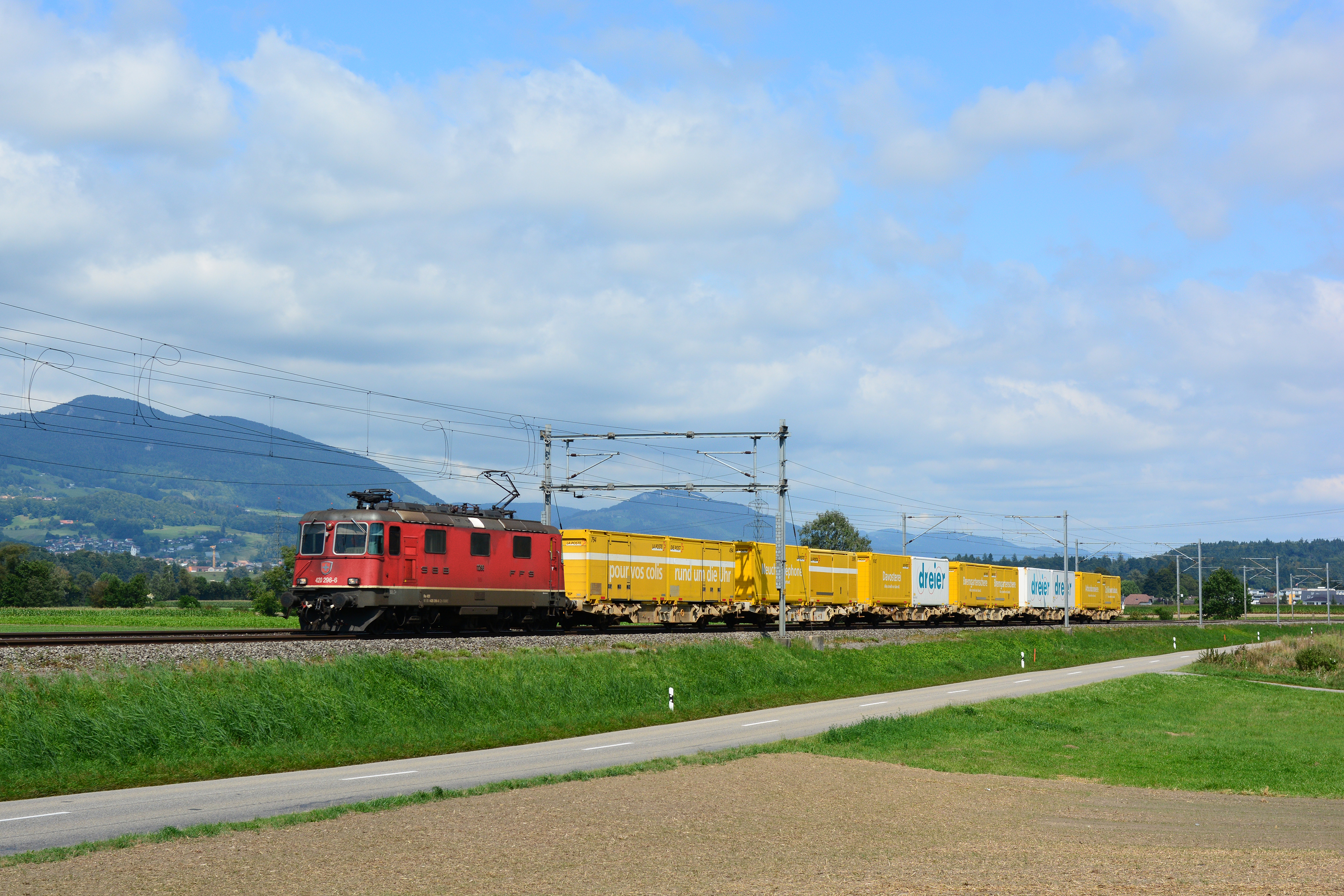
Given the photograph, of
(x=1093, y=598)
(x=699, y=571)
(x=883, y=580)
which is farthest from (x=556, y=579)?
(x=1093, y=598)

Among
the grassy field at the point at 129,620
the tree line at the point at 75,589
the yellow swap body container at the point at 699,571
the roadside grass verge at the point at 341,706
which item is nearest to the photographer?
the roadside grass verge at the point at 341,706

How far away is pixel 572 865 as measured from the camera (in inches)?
442

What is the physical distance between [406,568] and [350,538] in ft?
6.20

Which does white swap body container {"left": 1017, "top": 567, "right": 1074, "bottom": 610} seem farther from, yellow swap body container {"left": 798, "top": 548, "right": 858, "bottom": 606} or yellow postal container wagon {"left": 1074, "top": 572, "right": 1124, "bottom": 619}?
yellow swap body container {"left": 798, "top": 548, "right": 858, "bottom": 606}

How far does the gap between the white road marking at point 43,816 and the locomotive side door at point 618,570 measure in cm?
3107

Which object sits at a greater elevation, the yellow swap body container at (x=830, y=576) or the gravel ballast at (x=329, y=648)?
the yellow swap body container at (x=830, y=576)

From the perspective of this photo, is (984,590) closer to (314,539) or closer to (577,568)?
(577,568)

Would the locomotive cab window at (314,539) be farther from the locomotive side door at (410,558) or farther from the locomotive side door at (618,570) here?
the locomotive side door at (618,570)

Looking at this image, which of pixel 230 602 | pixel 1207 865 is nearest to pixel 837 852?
pixel 1207 865

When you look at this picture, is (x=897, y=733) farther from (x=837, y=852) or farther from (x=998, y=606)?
(x=998, y=606)

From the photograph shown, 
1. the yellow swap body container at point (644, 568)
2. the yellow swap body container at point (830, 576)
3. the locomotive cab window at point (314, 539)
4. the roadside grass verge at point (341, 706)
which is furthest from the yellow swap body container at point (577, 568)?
the yellow swap body container at point (830, 576)

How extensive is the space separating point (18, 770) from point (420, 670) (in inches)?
364

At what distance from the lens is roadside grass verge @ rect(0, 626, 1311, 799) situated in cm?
1831

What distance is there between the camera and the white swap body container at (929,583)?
2665 inches
